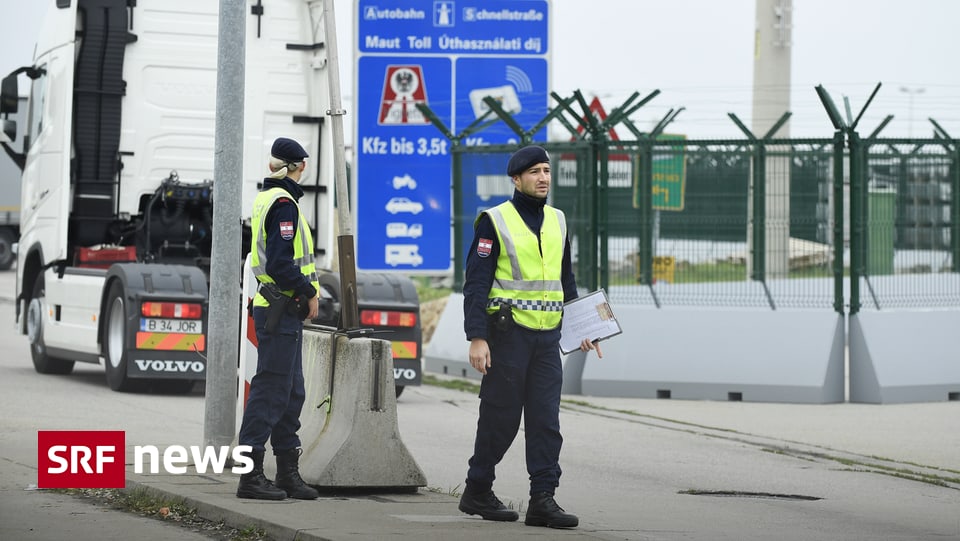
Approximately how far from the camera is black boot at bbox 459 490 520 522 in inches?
315

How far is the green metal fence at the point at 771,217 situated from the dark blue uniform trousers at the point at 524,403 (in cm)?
817

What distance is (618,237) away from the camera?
16.6 m

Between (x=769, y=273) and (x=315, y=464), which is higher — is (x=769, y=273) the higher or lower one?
the higher one

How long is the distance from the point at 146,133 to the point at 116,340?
2.07m

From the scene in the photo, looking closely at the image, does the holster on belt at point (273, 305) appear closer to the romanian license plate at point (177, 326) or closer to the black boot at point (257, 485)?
the black boot at point (257, 485)

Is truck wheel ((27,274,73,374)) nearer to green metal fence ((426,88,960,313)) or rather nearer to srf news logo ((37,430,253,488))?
green metal fence ((426,88,960,313))

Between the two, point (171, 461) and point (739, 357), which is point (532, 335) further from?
point (739, 357)

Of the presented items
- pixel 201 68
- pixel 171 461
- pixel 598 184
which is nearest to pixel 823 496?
pixel 171 461

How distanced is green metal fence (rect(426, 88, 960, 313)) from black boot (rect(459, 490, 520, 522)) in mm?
8195

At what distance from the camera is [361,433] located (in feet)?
28.6

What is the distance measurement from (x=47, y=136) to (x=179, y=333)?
2.76 m

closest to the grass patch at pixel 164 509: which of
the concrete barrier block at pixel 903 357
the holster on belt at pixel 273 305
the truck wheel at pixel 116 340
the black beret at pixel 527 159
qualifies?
the holster on belt at pixel 273 305

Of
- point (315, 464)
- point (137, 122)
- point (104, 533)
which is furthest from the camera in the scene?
point (137, 122)

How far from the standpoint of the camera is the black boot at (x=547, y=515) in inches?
305
